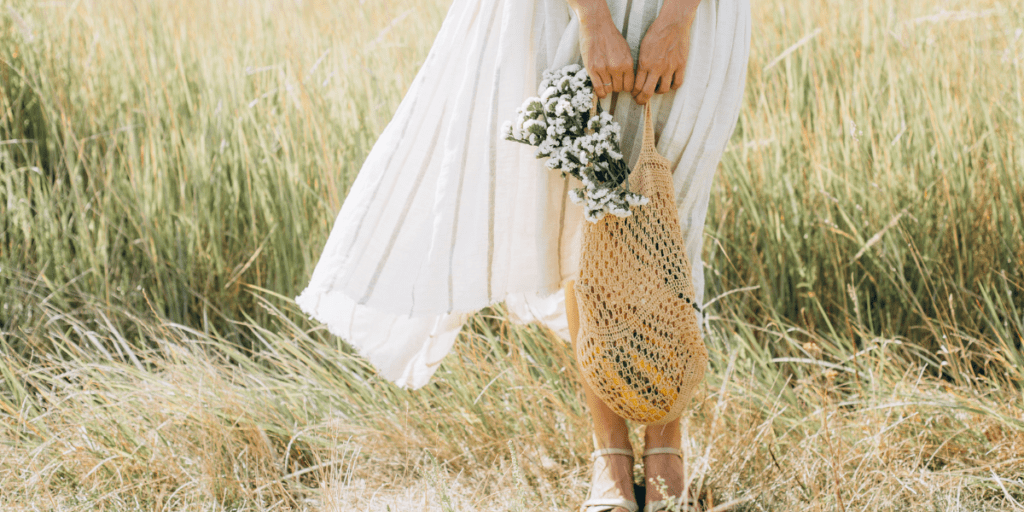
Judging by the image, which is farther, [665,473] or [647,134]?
[665,473]

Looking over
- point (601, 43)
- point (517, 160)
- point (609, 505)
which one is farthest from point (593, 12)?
point (609, 505)

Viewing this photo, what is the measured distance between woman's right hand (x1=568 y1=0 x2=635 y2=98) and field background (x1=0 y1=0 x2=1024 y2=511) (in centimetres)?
59

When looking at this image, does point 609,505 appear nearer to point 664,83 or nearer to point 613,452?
point 613,452

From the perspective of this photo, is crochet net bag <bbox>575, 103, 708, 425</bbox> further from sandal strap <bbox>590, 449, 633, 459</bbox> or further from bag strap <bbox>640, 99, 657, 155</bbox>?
sandal strap <bbox>590, 449, 633, 459</bbox>

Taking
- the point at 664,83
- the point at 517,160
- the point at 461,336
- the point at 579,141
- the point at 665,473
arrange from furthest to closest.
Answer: the point at 461,336, the point at 665,473, the point at 517,160, the point at 664,83, the point at 579,141

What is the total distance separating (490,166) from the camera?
1.48 meters

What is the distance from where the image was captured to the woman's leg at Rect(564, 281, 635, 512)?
1620mm

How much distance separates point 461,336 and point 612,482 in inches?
33.0

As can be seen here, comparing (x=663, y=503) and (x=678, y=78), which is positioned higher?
(x=678, y=78)

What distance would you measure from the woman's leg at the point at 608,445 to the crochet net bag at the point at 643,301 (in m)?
0.23

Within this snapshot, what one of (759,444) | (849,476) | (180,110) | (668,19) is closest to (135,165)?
(180,110)

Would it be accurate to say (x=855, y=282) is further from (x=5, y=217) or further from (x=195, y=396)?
(x=5, y=217)

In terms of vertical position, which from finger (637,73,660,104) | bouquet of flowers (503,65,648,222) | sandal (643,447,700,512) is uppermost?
finger (637,73,660,104)

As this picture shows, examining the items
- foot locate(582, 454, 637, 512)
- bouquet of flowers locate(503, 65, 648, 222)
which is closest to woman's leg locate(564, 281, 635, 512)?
foot locate(582, 454, 637, 512)
